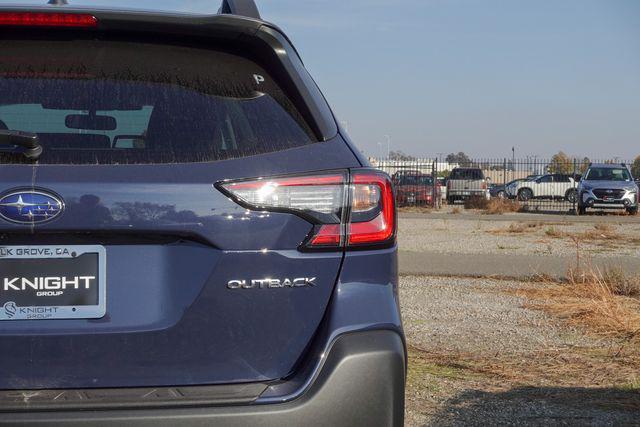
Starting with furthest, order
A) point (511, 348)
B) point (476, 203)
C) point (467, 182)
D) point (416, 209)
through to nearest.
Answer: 1. point (467, 182)
2. point (476, 203)
3. point (416, 209)
4. point (511, 348)

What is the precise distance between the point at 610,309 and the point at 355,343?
4988 mm

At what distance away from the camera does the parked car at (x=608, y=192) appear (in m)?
29.6

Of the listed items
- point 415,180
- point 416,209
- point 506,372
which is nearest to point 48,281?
point 506,372

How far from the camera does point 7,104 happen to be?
8.13ft

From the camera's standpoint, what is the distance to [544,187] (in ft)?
150

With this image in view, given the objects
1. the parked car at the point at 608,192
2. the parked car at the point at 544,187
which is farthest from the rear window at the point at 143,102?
the parked car at the point at 544,187

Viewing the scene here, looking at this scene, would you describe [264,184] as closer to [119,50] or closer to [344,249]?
[344,249]

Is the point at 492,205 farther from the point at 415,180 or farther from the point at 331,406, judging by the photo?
the point at 331,406

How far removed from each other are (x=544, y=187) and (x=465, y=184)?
305 inches

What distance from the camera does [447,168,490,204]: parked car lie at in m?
39.3

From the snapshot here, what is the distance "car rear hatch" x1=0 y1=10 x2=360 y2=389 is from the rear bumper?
10 cm

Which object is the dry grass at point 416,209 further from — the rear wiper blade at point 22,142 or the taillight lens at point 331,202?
the rear wiper blade at point 22,142

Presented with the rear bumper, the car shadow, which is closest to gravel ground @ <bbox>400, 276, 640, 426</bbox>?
the car shadow

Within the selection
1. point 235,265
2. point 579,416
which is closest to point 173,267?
point 235,265
